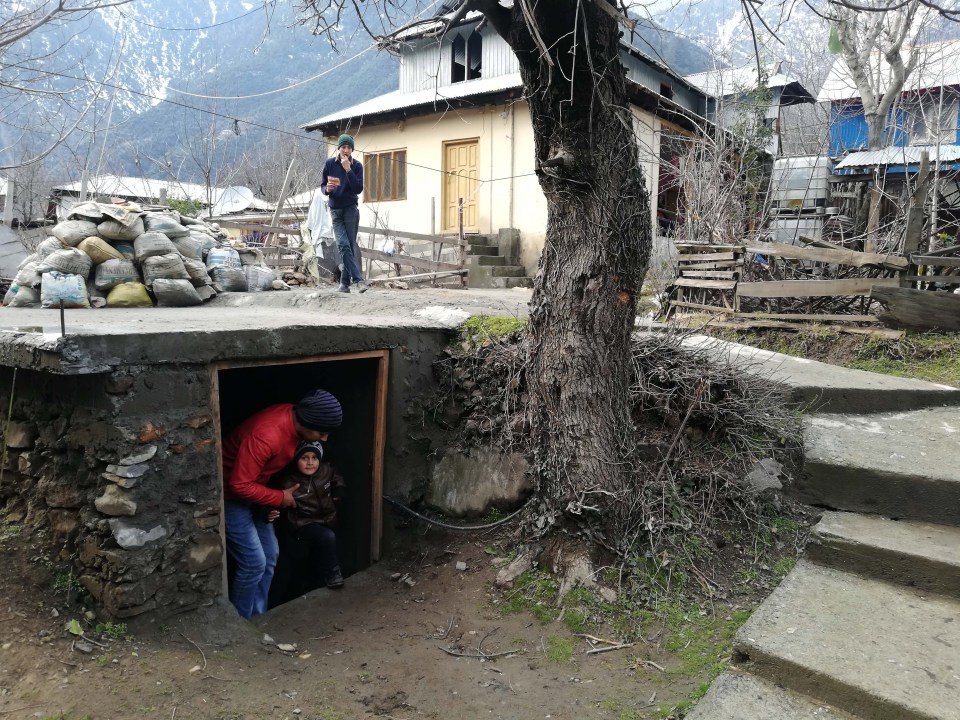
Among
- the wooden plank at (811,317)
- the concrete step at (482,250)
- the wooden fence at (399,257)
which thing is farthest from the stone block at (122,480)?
the concrete step at (482,250)

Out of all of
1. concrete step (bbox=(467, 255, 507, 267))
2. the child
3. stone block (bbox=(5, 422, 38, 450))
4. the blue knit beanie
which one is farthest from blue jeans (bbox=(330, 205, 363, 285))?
concrete step (bbox=(467, 255, 507, 267))

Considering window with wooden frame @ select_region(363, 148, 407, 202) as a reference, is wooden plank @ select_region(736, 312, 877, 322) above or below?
below

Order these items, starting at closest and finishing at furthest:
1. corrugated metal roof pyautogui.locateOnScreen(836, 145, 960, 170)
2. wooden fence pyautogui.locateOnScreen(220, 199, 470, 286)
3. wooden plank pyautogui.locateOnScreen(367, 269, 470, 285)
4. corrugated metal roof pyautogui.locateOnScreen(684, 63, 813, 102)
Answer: wooden plank pyautogui.locateOnScreen(367, 269, 470, 285) < wooden fence pyautogui.locateOnScreen(220, 199, 470, 286) < corrugated metal roof pyautogui.locateOnScreen(836, 145, 960, 170) < corrugated metal roof pyautogui.locateOnScreen(684, 63, 813, 102)

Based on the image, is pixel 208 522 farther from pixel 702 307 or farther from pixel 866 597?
pixel 702 307

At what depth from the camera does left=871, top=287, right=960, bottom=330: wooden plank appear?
6.68 m

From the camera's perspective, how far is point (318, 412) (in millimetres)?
4297

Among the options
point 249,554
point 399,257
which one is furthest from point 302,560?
point 399,257

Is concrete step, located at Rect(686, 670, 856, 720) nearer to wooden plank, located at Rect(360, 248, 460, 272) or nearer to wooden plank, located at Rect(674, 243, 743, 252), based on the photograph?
wooden plank, located at Rect(674, 243, 743, 252)

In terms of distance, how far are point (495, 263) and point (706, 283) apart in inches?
274

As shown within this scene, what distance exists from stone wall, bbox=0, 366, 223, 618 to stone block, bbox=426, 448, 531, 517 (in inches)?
66.6

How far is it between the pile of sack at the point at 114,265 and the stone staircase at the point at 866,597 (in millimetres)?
5959

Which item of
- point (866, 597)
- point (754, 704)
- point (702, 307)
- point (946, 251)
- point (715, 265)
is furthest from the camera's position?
point (702, 307)

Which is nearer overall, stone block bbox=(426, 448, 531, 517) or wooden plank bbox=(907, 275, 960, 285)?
stone block bbox=(426, 448, 531, 517)

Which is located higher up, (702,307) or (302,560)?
(702,307)
